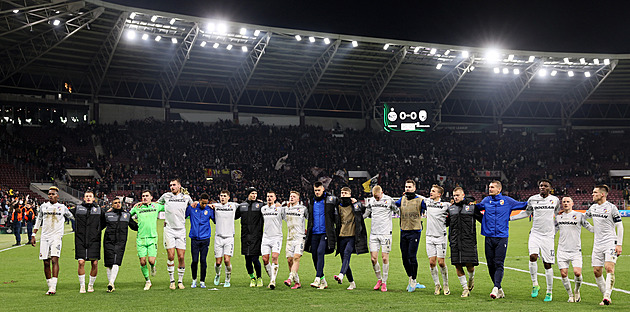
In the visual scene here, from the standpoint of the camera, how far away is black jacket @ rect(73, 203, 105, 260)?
13.7 meters

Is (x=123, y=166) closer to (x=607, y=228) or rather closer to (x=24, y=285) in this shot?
(x=24, y=285)

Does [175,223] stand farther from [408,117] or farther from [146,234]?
[408,117]

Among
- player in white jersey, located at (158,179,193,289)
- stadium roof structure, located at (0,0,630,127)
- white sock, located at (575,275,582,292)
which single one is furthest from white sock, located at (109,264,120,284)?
stadium roof structure, located at (0,0,630,127)

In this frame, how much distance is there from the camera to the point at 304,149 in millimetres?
59188

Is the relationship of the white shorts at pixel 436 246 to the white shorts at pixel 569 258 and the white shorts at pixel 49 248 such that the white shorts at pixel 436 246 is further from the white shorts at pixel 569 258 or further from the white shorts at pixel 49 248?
the white shorts at pixel 49 248

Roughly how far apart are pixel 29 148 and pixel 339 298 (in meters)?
44.2

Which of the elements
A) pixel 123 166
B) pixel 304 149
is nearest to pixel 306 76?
pixel 304 149

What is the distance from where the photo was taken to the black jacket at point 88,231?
45.1ft

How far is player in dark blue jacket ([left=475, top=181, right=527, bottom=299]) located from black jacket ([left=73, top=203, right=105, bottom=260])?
8009mm

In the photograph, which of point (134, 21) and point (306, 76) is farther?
point (306, 76)

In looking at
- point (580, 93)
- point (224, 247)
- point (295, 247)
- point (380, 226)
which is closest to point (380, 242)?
point (380, 226)

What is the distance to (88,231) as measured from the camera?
13.9 meters

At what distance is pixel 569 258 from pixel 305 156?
46.6 metres

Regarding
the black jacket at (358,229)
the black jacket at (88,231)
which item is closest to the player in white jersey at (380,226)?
the black jacket at (358,229)
